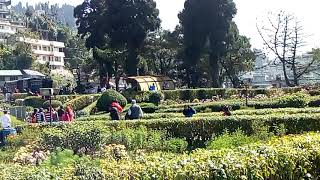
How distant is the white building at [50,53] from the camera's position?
9456 cm

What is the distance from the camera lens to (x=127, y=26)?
49.4 meters

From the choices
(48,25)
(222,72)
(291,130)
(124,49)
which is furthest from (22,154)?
(48,25)

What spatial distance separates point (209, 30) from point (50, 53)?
53.2m

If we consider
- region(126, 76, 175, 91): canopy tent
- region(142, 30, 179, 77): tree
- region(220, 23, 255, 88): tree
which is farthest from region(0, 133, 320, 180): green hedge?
region(220, 23, 255, 88): tree

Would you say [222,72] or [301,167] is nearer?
[301,167]

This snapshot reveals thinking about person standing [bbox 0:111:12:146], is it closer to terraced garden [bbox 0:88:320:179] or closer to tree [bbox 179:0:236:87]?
terraced garden [bbox 0:88:320:179]

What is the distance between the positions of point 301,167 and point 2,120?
14.7 m

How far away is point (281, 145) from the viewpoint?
7445mm

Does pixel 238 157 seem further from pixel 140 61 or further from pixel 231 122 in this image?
pixel 140 61

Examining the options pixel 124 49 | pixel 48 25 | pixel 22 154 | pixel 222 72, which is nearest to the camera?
pixel 22 154

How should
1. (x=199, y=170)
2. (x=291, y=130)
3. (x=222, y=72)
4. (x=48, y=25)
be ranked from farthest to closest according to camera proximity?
(x=48, y=25) < (x=222, y=72) < (x=291, y=130) < (x=199, y=170)

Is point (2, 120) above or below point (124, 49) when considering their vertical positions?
below

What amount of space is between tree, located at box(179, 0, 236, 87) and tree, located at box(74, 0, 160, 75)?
3.62 m

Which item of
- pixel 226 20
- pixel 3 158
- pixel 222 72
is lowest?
pixel 3 158
